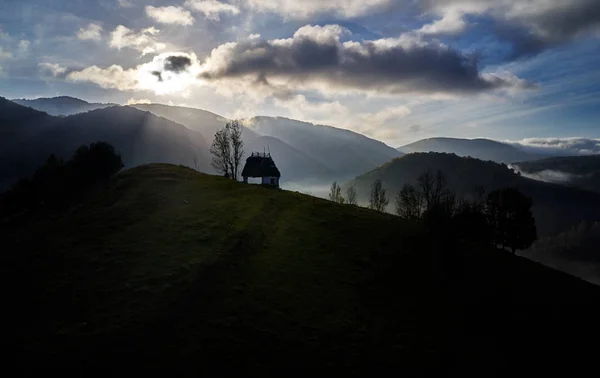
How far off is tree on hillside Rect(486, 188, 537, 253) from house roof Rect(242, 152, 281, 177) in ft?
177

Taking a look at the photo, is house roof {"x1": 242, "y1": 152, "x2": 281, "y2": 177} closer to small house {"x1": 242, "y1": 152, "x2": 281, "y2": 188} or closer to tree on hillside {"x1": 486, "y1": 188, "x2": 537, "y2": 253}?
small house {"x1": 242, "y1": 152, "x2": 281, "y2": 188}

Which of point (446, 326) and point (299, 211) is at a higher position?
point (299, 211)

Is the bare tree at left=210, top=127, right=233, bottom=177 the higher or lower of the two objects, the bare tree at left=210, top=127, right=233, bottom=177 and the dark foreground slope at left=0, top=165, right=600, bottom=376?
the higher

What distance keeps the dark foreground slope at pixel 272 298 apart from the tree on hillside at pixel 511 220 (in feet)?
87.9

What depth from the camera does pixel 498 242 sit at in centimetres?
9019

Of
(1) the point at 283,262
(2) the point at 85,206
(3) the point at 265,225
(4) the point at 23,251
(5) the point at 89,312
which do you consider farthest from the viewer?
(2) the point at 85,206

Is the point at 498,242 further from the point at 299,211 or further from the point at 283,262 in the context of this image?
the point at 283,262

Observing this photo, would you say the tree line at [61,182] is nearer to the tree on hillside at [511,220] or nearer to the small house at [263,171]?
the small house at [263,171]

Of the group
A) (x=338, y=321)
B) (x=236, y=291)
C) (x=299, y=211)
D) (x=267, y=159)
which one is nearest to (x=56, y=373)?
(x=236, y=291)

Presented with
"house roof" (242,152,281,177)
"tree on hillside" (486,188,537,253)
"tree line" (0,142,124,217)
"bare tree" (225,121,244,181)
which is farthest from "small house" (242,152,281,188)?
"tree on hillside" (486,188,537,253)

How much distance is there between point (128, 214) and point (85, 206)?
1457 centimetres

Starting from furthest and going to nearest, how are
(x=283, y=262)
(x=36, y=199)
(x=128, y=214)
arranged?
(x=36, y=199) < (x=128, y=214) < (x=283, y=262)

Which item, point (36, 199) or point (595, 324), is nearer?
point (595, 324)

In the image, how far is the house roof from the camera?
Answer: 9844cm
